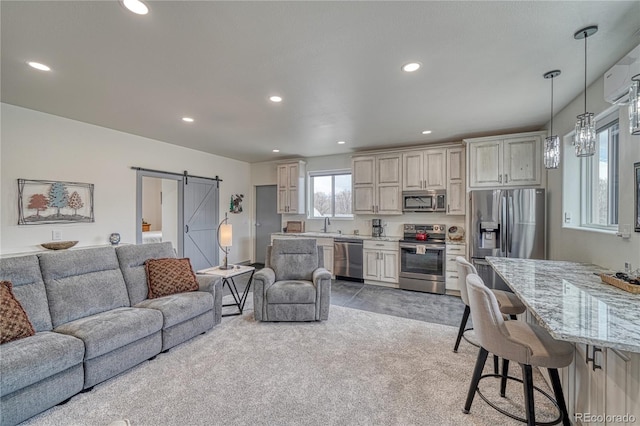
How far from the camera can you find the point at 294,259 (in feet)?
12.5

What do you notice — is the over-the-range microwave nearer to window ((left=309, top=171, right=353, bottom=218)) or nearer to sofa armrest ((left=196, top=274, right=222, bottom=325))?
window ((left=309, top=171, right=353, bottom=218))

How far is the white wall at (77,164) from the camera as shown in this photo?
3268 millimetres

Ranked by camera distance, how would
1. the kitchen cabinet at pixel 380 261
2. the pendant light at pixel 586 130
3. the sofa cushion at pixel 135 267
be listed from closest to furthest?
1. the pendant light at pixel 586 130
2. the sofa cushion at pixel 135 267
3. the kitchen cabinet at pixel 380 261

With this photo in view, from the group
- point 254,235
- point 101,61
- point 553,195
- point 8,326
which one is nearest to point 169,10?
point 101,61

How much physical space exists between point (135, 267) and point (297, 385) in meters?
2.14

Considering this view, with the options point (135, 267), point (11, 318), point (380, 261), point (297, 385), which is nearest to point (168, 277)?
point (135, 267)

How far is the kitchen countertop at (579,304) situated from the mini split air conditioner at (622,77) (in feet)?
4.46

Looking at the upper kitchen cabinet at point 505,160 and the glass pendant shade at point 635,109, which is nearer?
the glass pendant shade at point 635,109

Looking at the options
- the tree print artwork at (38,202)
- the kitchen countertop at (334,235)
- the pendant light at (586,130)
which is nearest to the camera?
the pendant light at (586,130)

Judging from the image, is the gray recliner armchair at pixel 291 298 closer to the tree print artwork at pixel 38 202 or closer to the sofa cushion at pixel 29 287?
the sofa cushion at pixel 29 287

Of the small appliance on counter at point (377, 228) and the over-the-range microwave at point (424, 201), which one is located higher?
the over-the-range microwave at point (424, 201)

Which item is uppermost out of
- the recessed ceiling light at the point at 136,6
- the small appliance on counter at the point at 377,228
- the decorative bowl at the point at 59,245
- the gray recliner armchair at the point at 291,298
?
the recessed ceiling light at the point at 136,6

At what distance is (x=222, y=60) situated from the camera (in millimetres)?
2279

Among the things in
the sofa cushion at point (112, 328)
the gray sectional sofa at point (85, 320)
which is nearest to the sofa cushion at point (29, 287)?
the gray sectional sofa at point (85, 320)
